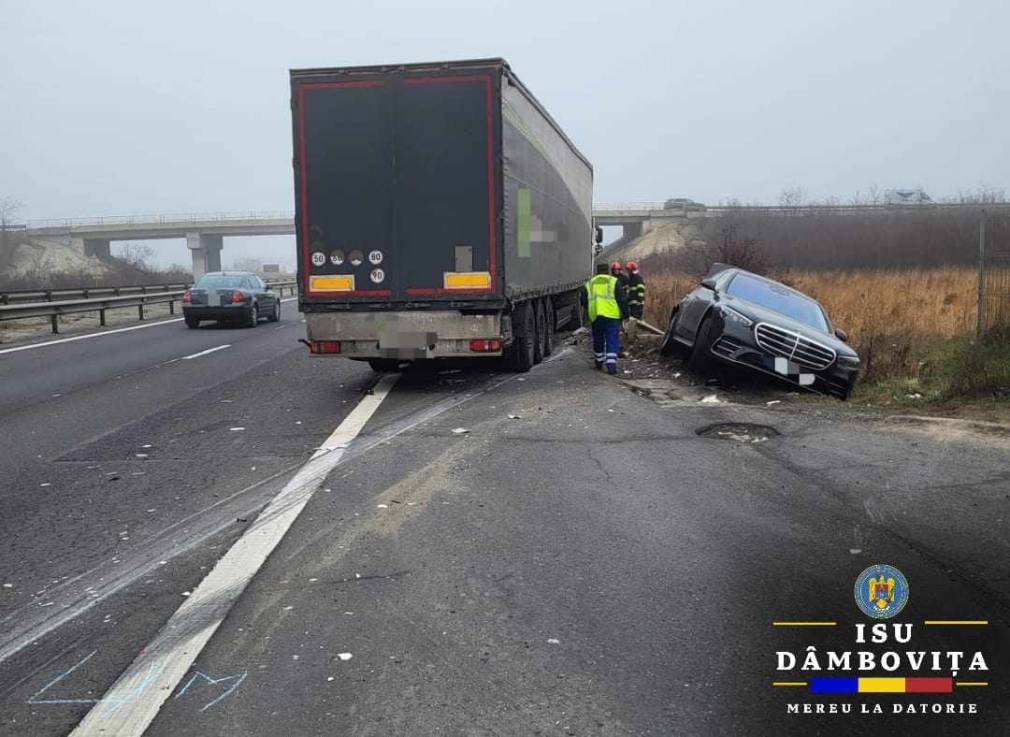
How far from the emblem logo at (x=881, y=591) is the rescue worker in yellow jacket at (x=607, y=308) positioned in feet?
27.0

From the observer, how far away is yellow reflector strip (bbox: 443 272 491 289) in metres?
11.0

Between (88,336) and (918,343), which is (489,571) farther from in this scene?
(88,336)

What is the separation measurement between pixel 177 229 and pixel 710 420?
254 feet

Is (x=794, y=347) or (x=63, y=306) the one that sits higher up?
(x=63, y=306)

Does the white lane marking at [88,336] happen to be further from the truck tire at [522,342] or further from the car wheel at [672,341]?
the car wheel at [672,341]

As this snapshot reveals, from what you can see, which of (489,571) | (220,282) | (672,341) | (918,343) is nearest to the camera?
(489,571)

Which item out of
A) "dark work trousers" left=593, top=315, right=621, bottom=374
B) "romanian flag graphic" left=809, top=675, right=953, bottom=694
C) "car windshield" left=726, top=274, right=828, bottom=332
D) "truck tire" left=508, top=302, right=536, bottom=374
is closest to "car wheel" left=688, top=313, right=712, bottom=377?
"car windshield" left=726, top=274, right=828, bottom=332

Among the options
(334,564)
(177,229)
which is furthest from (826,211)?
(334,564)

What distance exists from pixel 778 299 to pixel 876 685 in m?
9.27

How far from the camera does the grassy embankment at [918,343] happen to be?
32.7 ft

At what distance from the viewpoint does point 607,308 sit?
12805 mm

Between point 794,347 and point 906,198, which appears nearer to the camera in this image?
point 794,347

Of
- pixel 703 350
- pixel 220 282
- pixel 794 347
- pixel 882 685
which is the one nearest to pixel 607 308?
pixel 703 350

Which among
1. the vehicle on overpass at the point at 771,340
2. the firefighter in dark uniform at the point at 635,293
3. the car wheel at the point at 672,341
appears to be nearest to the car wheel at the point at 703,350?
the vehicle on overpass at the point at 771,340
